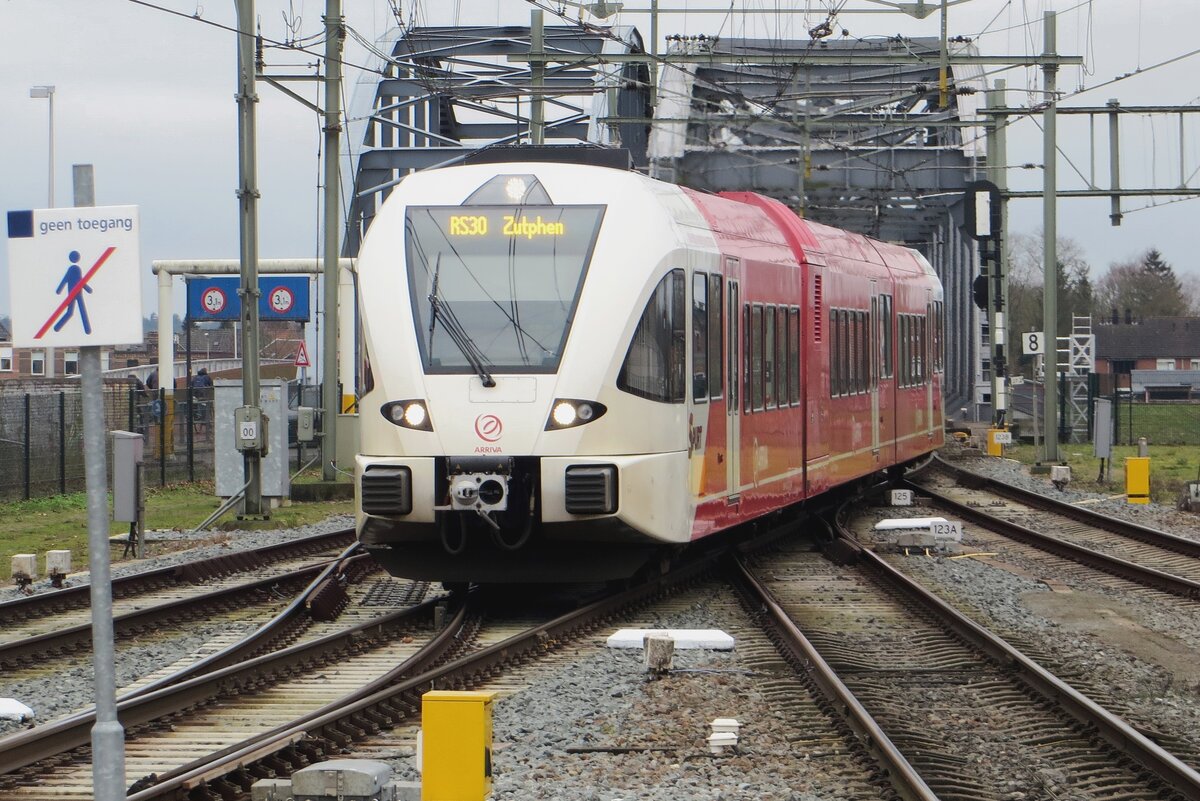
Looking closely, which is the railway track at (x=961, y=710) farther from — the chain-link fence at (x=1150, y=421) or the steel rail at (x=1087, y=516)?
the chain-link fence at (x=1150, y=421)

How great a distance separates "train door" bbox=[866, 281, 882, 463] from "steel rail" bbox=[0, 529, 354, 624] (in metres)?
6.32

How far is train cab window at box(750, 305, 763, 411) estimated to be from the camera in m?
15.2

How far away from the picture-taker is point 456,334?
11898 mm

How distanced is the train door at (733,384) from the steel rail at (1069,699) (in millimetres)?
1649

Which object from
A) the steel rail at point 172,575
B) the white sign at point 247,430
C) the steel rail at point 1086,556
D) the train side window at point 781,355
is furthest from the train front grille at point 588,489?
the white sign at point 247,430

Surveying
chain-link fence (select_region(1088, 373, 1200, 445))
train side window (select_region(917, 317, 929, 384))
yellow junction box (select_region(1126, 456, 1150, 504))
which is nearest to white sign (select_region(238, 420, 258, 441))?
train side window (select_region(917, 317, 929, 384))

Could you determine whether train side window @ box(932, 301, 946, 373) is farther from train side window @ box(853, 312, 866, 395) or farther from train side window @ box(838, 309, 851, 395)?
train side window @ box(838, 309, 851, 395)

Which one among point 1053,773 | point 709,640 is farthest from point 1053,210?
point 1053,773

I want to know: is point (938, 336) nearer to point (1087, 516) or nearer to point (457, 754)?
point (1087, 516)

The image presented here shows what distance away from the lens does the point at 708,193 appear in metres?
15.4

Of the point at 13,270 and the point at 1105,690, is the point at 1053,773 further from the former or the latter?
the point at 13,270

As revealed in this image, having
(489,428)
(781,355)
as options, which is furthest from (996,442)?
(489,428)

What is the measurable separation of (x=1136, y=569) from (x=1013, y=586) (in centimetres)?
142

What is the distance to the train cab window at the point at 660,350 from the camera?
12.0 metres
